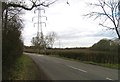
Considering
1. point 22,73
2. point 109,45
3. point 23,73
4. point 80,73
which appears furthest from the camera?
point 109,45

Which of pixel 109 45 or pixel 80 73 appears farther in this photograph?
pixel 109 45

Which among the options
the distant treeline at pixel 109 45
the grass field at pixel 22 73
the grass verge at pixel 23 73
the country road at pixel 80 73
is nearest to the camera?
the grass field at pixel 22 73

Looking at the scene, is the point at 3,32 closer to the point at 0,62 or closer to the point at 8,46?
the point at 8,46

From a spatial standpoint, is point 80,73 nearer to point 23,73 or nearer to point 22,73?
point 23,73

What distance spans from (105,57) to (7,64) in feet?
119

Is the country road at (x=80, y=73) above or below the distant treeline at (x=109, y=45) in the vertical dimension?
below

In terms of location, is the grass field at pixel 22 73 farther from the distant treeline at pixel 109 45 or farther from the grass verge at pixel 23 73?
the distant treeline at pixel 109 45

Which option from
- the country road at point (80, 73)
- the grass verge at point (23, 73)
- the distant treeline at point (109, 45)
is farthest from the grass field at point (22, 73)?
the distant treeline at point (109, 45)

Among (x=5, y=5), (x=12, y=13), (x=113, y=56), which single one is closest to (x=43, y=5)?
(x=5, y=5)

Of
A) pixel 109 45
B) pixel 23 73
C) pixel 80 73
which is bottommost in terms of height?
pixel 80 73

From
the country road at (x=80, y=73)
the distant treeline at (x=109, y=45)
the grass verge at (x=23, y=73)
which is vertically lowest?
the country road at (x=80, y=73)

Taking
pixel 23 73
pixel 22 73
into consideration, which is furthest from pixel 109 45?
pixel 22 73

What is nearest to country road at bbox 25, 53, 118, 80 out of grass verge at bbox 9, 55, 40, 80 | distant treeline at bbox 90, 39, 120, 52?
grass verge at bbox 9, 55, 40, 80

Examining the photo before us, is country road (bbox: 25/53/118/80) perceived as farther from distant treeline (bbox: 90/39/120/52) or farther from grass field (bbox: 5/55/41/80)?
distant treeline (bbox: 90/39/120/52)
